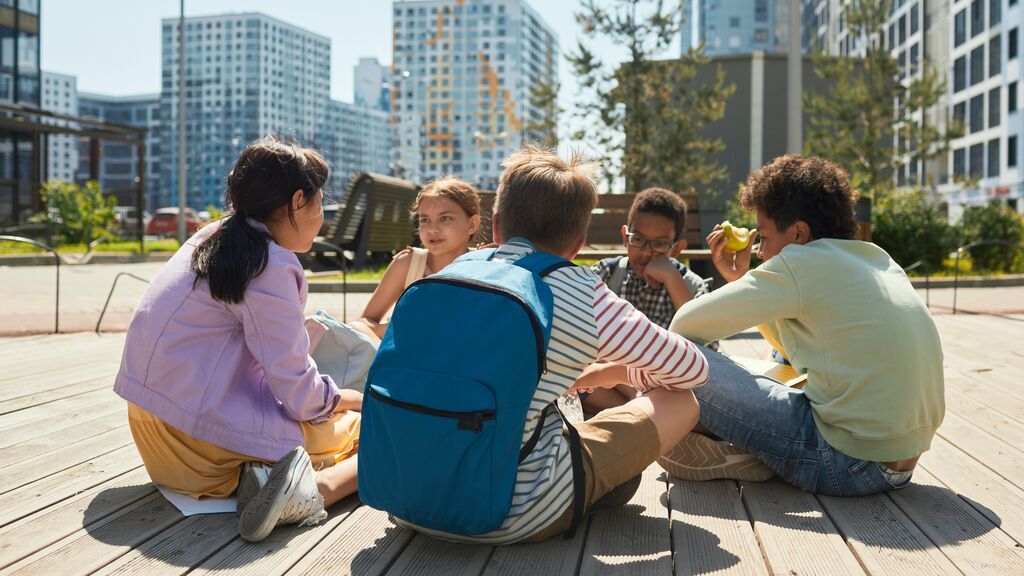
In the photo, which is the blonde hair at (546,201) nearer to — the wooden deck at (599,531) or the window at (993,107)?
the wooden deck at (599,531)

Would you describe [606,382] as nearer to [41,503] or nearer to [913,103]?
[41,503]

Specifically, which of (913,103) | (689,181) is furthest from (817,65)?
(689,181)

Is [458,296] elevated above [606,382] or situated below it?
above

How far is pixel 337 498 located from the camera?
2818mm

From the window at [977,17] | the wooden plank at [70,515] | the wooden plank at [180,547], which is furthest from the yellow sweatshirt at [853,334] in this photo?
the window at [977,17]

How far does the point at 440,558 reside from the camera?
93.6 inches

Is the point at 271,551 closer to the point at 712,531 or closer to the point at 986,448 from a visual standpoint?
the point at 712,531

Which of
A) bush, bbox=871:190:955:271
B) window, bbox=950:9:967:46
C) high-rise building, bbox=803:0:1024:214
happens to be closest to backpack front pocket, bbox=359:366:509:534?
bush, bbox=871:190:955:271

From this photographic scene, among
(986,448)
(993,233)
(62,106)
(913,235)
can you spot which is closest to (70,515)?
(986,448)

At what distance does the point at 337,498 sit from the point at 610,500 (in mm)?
856

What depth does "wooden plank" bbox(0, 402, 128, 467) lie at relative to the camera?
11.3 feet

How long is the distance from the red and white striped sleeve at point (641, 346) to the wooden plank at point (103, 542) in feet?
4.58

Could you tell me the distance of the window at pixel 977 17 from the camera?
4588 centimetres

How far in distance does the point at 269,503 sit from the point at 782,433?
5.31 feet
